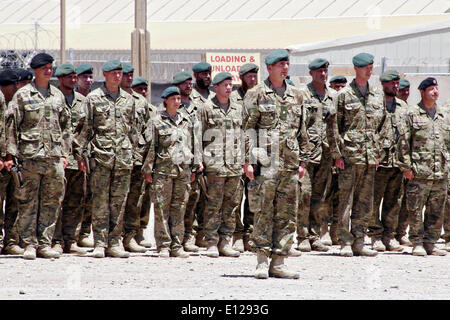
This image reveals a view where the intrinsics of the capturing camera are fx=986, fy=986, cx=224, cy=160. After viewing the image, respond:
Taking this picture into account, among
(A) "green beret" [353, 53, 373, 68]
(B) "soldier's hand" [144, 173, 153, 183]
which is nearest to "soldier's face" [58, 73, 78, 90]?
(B) "soldier's hand" [144, 173, 153, 183]

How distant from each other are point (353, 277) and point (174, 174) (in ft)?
8.42

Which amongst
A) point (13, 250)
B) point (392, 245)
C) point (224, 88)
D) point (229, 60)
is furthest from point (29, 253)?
point (229, 60)

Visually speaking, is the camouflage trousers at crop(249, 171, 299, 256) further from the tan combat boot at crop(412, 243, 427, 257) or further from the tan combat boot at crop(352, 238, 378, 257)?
the tan combat boot at crop(412, 243, 427, 257)

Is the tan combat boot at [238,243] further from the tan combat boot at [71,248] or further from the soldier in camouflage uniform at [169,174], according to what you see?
the tan combat boot at [71,248]

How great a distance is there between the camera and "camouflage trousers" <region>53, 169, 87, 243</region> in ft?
37.1

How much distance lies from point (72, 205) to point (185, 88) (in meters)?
1.89

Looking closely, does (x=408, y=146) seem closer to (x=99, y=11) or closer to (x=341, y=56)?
(x=341, y=56)

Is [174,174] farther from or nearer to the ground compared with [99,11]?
nearer to the ground

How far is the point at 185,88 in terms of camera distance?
11.6m

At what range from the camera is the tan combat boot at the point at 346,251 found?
11.0m

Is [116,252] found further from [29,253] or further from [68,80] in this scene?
[68,80]

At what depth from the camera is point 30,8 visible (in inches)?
1971

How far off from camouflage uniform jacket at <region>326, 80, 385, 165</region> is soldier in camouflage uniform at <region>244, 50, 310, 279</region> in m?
1.96

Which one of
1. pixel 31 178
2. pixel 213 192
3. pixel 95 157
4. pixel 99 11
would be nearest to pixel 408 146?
pixel 213 192
